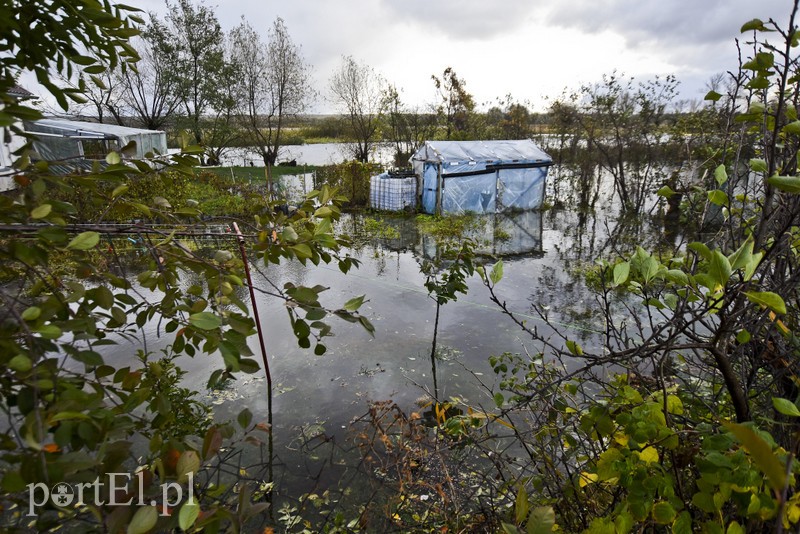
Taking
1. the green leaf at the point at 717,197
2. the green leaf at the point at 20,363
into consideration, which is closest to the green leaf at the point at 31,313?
the green leaf at the point at 20,363

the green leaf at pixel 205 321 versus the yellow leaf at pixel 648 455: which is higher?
the green leaf at pixel 205 321

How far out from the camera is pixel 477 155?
12125 mm

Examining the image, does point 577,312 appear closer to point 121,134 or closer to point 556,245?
point 556,245

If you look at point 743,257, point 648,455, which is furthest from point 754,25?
point 648,455

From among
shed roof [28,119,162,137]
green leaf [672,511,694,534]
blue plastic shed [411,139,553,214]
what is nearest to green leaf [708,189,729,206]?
green leaf [672,511,694,534]

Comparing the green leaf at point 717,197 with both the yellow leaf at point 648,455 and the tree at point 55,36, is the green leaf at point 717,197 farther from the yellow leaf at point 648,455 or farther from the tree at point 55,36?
the tree at point 55,36

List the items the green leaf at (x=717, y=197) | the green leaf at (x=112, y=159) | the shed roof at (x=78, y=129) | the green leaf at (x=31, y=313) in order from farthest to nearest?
the shed roof at (x=78, y=129) < the green leaf at (x=717, y=197) < the green leaf at (x=112, y=159) < the green leaf at (x=31, y=313)

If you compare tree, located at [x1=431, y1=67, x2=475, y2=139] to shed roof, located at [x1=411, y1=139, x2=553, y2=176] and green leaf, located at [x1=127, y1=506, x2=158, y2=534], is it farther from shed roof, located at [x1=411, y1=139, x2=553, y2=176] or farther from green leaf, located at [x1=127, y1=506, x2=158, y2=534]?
green leaf, located at [x1=127, y1=506, x2=158, y2=534]

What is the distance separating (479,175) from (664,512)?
38.7 ft

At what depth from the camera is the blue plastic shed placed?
38.5 feet

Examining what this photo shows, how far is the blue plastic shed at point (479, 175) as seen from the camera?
1173cm

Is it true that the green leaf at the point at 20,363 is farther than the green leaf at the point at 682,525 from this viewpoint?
No

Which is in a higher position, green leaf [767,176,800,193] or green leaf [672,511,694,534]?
green leaf [767,176,800,193]

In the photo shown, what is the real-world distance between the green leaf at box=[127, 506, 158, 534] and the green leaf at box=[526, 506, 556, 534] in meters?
0.57
